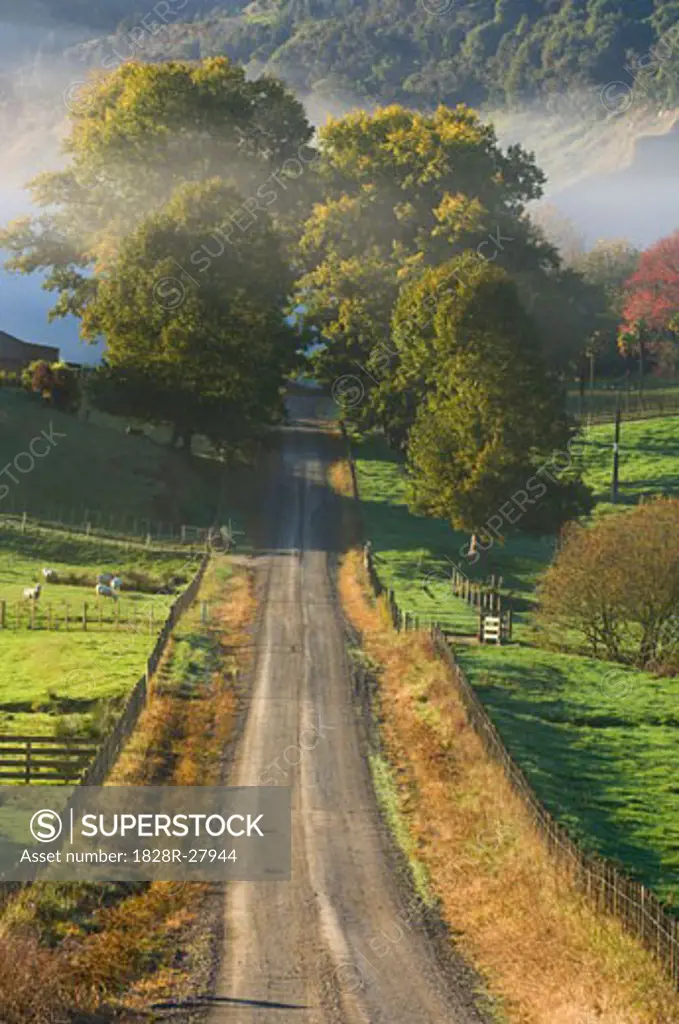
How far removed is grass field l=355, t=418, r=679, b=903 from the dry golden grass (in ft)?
6.34

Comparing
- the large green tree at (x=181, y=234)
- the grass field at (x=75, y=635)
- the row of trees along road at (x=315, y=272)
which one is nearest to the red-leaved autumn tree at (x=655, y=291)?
the row of trees along road at (x=315, y=272)

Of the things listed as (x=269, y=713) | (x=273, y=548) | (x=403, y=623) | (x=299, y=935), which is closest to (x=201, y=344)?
(x=273, y=548)

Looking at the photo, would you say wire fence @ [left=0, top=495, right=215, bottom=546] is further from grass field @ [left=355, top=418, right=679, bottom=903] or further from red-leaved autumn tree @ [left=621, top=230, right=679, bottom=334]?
red-leaved autumn tree @ [left=621, top=230, right=679, bottom=334]

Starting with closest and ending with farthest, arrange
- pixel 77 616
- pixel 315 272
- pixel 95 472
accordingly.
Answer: pixel 77 616
pixel 95 472
pixel 315 272

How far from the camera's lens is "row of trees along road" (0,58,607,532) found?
77.5m

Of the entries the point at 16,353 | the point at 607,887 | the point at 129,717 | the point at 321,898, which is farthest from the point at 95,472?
the point at 607,887

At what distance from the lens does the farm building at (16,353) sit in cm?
10581

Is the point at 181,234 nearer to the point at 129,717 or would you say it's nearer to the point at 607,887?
the point at 129,717

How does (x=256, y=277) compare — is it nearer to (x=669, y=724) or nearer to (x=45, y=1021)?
(x=669, y=724)

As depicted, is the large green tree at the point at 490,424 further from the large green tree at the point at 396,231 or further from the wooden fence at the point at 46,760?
the wooden fence at the point at 46,760

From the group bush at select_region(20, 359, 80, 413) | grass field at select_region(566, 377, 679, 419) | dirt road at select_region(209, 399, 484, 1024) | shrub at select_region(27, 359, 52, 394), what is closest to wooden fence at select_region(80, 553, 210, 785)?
dirt road at select_region(209, 399, 484, 1024)

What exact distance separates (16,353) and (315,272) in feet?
73.5

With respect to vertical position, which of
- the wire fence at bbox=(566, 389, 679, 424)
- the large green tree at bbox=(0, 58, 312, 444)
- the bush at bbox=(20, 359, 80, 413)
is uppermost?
the large green tree at bbox=(0, 58, 312, 444)

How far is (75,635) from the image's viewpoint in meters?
58.0
